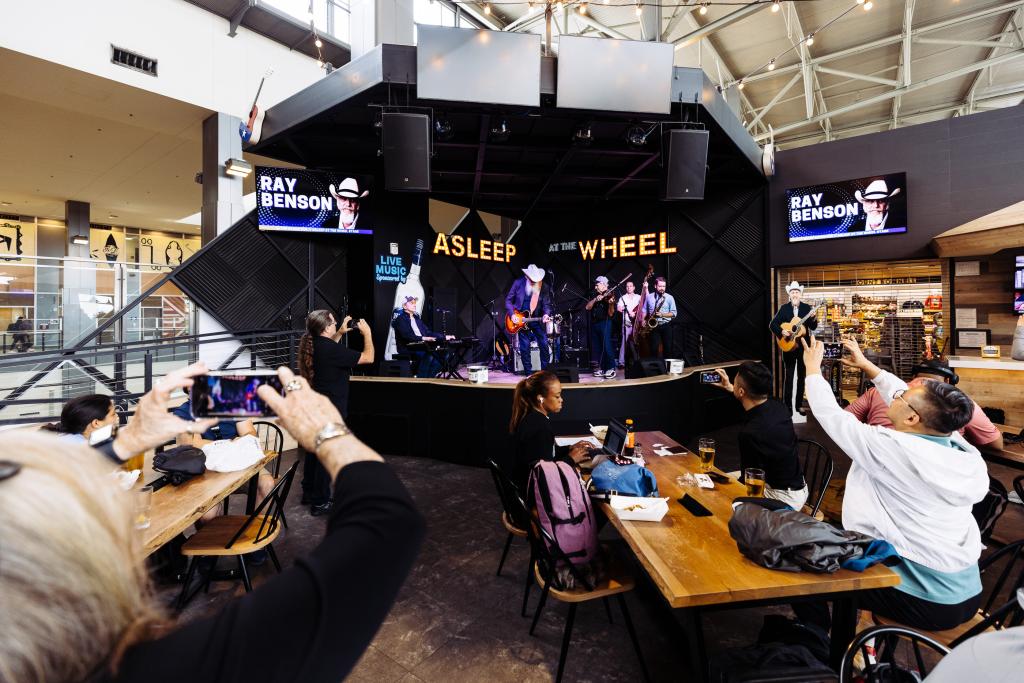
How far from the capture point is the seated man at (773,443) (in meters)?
2.65

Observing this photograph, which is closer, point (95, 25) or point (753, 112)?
point (95, 25)

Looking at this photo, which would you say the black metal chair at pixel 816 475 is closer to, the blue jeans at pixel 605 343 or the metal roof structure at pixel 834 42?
the blue jeans at pixel 605 343

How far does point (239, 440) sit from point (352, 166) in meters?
6.81

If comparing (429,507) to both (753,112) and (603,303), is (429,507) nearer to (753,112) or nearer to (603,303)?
(603,303)

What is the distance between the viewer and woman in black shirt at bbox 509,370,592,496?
2.78 meters

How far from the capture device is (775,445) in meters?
2.65

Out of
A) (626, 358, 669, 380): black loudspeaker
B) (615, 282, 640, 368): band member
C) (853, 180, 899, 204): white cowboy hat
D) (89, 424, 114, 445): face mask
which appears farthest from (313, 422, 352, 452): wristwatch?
(853, 180, 899, 204): white cowboy hat

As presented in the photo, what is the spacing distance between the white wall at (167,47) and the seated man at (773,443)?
8.69 metres

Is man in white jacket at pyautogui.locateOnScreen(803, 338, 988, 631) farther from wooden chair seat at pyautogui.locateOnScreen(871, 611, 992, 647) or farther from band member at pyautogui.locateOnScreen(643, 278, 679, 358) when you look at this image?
band member at pyautogui.locateOnScreen(643, 278, 679, 358)

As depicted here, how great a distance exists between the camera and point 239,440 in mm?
3062

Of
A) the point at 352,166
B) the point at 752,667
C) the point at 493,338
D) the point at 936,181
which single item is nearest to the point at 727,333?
the point at 936,181

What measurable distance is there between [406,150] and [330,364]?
2994 millimetres

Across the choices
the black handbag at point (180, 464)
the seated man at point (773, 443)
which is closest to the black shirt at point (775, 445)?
the seated man at point (773, 443)

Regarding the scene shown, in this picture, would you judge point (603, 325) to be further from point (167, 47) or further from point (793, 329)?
point (167, 47)
